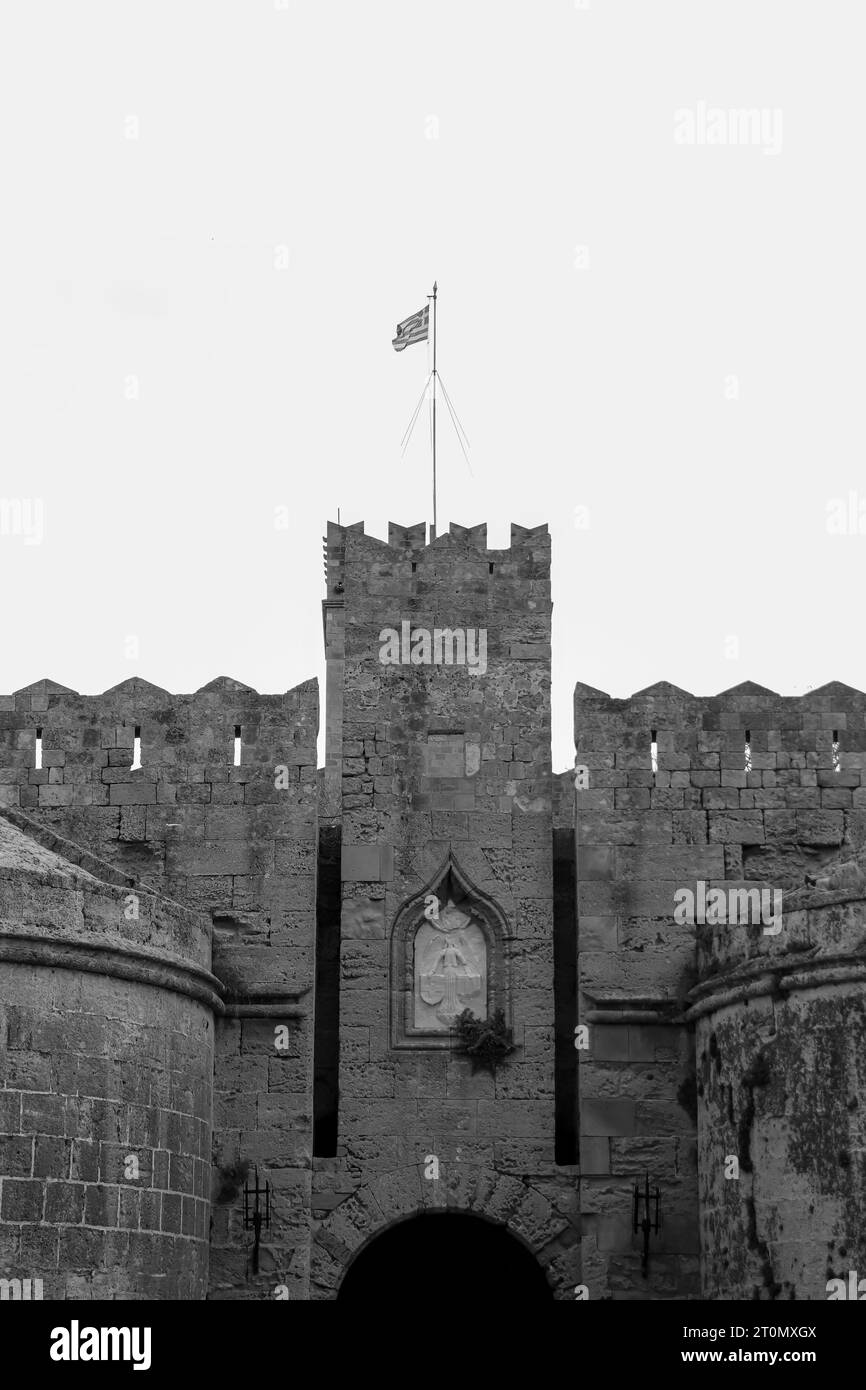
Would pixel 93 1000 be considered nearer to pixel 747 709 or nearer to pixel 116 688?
pixel 116 688

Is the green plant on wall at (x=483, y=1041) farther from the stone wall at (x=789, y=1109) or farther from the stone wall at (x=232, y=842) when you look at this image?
the stone wall at (x=789, y=1109)

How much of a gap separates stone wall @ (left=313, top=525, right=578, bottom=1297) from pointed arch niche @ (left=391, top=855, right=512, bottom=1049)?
2 cm

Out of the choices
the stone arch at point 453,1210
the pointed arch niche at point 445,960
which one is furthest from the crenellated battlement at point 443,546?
the stone arch at point 453,1210

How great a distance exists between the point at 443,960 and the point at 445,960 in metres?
0.02

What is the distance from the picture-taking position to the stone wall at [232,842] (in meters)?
19.0

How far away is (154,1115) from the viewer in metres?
17.0

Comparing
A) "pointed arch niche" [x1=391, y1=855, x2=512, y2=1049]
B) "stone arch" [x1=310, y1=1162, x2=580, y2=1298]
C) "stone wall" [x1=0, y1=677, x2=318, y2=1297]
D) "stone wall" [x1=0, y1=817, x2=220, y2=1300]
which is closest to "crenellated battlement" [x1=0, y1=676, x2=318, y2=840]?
"stone wall" [x1=0, y1=677, x2=318, y2=1297]

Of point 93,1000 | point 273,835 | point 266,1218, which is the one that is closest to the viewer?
point 93,1000

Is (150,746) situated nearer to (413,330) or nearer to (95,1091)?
(95,1091)

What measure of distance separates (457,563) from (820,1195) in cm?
722

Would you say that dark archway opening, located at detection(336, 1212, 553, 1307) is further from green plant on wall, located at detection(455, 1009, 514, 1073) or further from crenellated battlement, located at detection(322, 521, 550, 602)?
crenellated battlement, located at detection(322, 521, 550, 602)

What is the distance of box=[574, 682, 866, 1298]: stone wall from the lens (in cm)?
1892

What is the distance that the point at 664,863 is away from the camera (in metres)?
20.0
